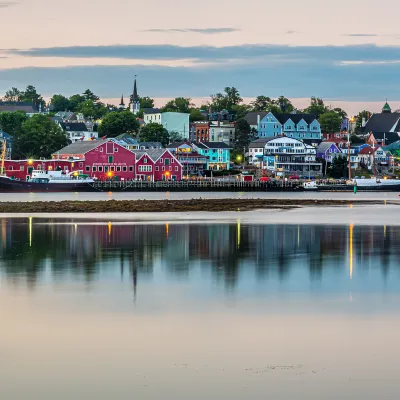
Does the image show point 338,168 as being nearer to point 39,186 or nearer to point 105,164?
point 105,164

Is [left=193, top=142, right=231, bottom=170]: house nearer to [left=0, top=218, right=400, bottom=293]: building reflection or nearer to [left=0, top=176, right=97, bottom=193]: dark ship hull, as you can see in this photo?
[left=0, top=176, right=97, bottom=193]: dark ship hull

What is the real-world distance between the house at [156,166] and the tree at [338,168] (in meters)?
41.9

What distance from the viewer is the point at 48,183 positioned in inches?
5098

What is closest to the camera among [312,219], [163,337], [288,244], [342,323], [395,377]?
[395,377]

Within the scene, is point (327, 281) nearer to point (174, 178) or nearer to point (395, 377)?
point (395, 377)

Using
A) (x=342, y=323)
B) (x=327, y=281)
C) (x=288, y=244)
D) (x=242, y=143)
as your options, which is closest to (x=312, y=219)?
(x=288, y=244)

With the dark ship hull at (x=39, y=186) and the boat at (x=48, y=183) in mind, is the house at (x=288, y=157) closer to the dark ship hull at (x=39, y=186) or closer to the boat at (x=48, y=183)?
the boat at (x=48, y=183)

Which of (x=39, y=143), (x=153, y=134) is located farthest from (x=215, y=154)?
(x=39, y=143)

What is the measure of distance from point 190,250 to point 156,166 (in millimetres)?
106197

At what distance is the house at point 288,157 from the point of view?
18112 cm

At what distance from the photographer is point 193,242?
142 feet

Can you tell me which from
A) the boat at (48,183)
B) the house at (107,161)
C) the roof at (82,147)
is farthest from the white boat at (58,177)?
the roof at (82,147)

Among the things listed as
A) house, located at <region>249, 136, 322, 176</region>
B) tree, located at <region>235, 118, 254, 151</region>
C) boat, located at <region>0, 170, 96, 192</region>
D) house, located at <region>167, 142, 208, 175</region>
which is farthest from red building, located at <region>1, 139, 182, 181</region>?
tree, located at <region>235, 118, 254, 151</region>

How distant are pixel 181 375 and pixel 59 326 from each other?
5551 mm
